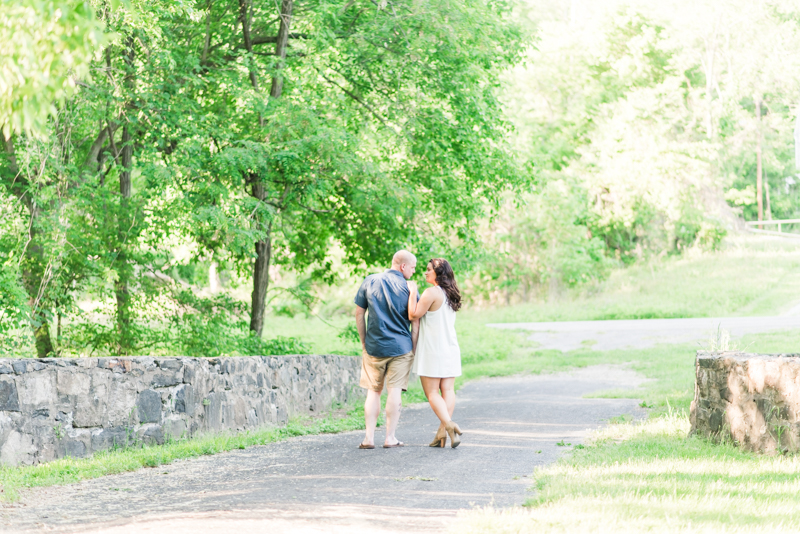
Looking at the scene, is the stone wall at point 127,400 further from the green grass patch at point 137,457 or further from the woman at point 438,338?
the woman at point 438,338

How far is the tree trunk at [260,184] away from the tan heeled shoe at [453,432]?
556cm

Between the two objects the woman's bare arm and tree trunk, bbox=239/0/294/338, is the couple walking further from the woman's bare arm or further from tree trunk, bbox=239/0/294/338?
tree trunk, bbox=239/0/294/338

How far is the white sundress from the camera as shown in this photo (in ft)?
26.8

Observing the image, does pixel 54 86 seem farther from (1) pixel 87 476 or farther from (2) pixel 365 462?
(2) pixel 365 462

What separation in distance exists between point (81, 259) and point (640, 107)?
98.1ft

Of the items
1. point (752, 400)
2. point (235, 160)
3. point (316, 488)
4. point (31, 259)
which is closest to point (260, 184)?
point (235, 160)

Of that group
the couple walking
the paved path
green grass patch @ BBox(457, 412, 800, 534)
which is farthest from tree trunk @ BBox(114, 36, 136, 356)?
green grass patch @ BBox(457, 412, 800, 534)

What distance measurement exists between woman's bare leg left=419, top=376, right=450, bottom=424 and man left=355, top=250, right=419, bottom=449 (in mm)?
280

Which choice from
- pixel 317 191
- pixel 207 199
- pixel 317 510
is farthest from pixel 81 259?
pixel 317 510

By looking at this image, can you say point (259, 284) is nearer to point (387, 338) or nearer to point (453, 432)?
point (387, 338)

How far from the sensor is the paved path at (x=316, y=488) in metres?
5.10

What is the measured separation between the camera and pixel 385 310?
324 inches

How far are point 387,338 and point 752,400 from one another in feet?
11.5

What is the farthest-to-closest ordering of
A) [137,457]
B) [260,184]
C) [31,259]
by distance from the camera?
[260,184] < [31,259] < [137,457]
